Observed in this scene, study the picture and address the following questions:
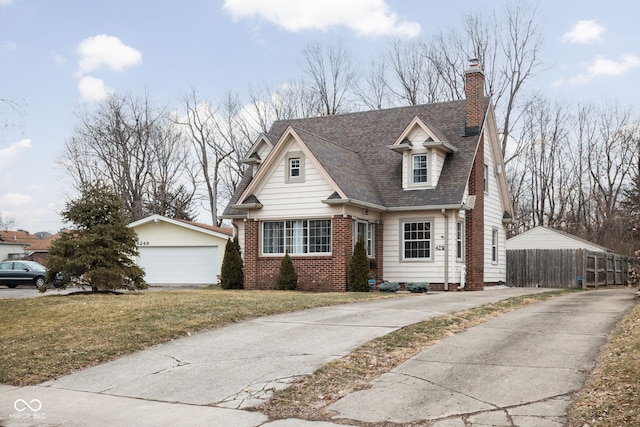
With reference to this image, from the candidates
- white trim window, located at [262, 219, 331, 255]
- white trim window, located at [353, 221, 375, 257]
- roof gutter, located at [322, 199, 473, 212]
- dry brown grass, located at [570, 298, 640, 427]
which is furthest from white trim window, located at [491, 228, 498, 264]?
dry brown grass, located at [570, 298, 640, 427]

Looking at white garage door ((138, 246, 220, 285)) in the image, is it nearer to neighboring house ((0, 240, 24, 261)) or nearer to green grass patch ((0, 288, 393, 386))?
green grass patch ((0, 288, 393, 386))

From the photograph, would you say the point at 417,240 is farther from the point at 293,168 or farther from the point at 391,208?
the point at 293,168

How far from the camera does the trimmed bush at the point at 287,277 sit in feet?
76.5

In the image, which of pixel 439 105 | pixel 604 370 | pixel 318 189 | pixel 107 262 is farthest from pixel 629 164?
pixel 604 370

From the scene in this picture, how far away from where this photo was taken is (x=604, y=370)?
28.8 feet

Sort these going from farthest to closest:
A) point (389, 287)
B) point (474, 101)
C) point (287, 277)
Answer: point (474, 101) < point (287, 277) < point (389, 287)

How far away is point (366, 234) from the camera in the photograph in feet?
80.9

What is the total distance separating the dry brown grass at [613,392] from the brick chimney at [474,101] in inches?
654

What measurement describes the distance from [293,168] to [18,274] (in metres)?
17.8

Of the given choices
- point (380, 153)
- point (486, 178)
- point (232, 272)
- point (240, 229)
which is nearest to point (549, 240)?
point (486, 178)

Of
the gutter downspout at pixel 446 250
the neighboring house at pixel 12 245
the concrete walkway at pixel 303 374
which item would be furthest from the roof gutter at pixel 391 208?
the neighboring house at pixel 12 245

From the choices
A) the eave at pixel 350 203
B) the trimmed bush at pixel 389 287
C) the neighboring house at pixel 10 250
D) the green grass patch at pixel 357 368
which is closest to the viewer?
the green grass patch at pixel 357 368

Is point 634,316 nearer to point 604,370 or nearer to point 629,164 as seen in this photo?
point 604,370

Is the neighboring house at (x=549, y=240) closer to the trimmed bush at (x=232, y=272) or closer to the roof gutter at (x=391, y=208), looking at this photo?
the roof gutter at (x=391, y=208)
